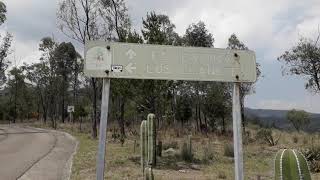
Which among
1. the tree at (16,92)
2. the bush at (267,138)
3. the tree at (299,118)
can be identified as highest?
the tree at (16,92)

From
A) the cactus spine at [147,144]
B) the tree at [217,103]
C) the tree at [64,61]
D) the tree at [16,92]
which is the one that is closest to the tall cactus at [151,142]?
the cactus spine at [147,144]

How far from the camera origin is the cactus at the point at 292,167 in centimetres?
415

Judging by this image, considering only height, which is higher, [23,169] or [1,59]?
[1,59]

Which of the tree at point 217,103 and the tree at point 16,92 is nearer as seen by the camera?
the tree at point 217,103

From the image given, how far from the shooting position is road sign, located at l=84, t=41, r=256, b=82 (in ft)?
15.4

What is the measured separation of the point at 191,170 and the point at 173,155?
3.08 m

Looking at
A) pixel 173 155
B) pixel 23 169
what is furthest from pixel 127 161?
pixel 23 169

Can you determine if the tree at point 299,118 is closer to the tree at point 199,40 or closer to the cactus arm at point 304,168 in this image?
the tree at point 199,40

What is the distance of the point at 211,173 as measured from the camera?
12766 mm

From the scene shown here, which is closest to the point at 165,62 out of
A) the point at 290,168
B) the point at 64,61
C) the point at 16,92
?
the point at 290,168

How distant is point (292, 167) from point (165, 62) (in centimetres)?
163

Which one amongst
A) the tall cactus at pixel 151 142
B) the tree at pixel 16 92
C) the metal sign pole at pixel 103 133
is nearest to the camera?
the metal sign pole at pixel 103 133

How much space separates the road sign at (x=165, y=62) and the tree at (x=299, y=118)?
50.2m

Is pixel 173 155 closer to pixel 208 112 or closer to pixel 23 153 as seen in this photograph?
pixel 23 153
